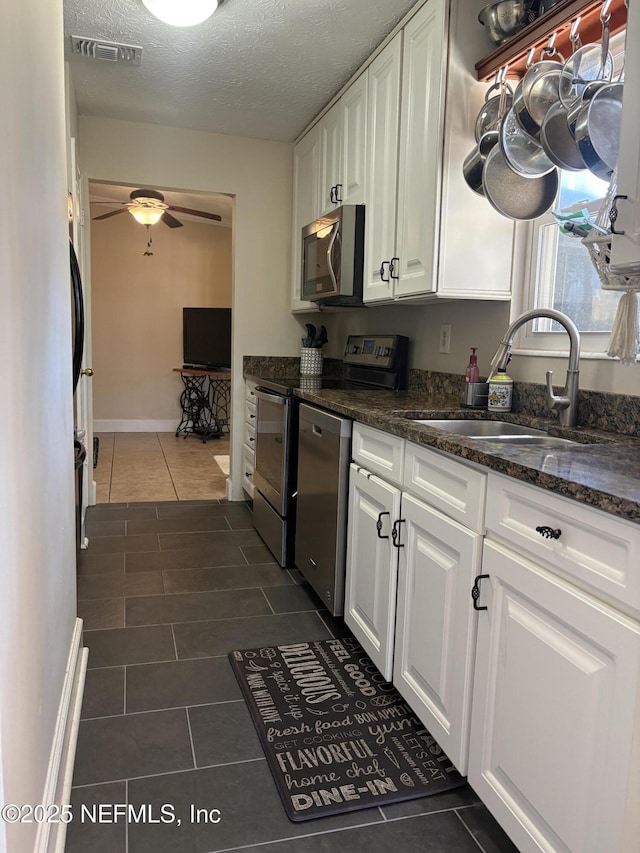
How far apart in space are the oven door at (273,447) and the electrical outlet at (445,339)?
2.39 ft

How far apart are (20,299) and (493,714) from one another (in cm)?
122

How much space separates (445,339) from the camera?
2783mm

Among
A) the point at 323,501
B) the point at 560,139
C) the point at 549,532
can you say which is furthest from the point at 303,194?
the point at 549,532

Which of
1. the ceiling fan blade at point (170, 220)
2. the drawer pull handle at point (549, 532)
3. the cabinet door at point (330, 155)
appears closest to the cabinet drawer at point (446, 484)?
the drawer pull handle at point (549, 532)

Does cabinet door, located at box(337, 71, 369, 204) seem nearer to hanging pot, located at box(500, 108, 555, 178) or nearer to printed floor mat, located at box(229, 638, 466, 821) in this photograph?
hanging pot, located at box(500, 108, 555, 178)

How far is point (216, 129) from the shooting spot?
3.90 metres

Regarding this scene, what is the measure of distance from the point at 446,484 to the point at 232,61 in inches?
92.8

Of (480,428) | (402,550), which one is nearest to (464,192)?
(480,428)

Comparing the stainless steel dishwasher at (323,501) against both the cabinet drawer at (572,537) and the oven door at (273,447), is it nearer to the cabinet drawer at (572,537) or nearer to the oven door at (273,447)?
the oven door at (273,447)

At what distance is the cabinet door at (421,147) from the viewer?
2218mm

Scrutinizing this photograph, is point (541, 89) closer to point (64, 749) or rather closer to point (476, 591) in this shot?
point (476, 591)

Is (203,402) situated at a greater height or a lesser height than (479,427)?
lesser

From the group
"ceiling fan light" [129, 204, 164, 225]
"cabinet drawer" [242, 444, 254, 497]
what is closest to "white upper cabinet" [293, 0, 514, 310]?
"cabinet drawer" [242, 444, 254, 497]

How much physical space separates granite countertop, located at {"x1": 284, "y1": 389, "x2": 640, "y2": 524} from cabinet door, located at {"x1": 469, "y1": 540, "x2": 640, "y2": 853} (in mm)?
179
